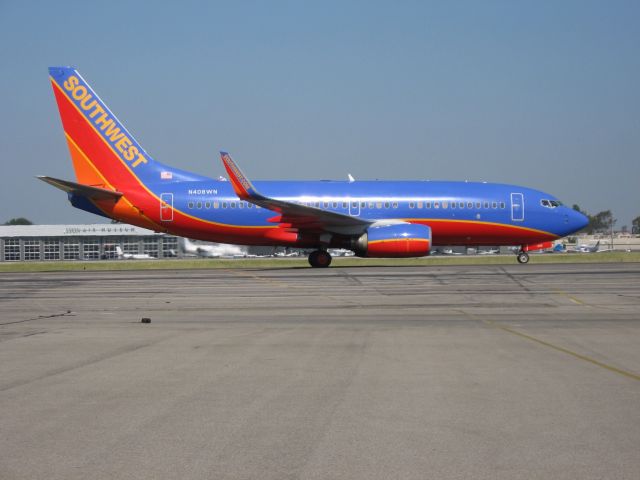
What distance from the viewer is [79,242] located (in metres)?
108

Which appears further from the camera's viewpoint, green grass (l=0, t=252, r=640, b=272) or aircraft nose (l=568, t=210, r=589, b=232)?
green grass (l=0, t=252, r=640, b=272)

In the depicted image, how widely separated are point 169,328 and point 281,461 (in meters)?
8.95

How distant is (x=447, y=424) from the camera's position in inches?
258

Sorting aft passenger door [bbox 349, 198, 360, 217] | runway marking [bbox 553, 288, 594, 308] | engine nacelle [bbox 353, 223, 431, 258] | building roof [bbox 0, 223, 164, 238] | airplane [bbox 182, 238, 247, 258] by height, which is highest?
building roof [bbox 0, 223, 164, 238]

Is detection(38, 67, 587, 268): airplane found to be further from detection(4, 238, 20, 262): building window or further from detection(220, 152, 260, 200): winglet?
detection(4, 238, 20, 262): building window

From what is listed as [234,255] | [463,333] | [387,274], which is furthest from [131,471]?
[234,255]

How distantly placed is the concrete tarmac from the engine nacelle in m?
→ 16.3

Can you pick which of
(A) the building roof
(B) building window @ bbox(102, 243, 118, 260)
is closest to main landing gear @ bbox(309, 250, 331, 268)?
(A) the building roof

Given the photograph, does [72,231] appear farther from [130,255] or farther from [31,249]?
[130,255]

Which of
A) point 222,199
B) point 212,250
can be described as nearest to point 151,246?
point 212,250

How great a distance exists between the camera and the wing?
3278 centimetres

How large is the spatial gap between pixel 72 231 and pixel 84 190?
76.0m

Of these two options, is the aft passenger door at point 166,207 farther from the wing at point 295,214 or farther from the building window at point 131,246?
the building window at point 131,246

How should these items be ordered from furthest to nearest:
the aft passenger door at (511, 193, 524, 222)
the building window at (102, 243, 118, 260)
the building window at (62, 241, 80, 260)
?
the building window at (102, 243, 118, 260) → the building window at (62, 241, 80, 260) → the aft passenger door at (511, 193, 524, 222)
